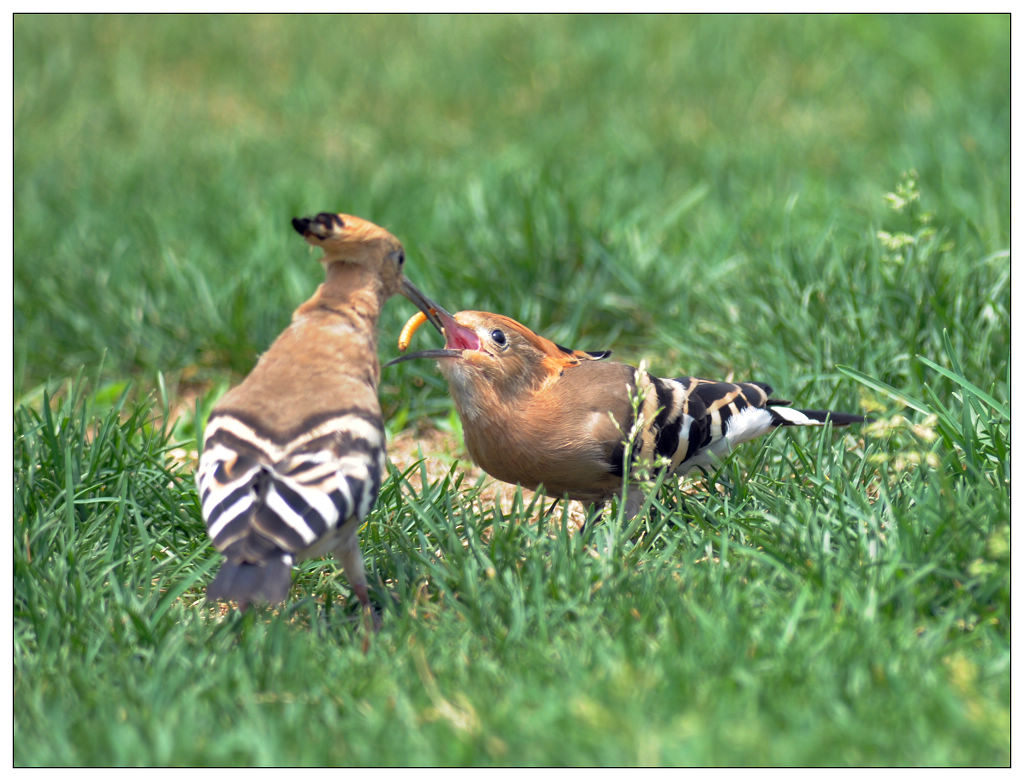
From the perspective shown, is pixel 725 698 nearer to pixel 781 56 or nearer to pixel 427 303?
pixel 427 303

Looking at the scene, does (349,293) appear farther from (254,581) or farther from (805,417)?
(805,417)

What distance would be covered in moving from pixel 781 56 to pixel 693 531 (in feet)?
19.1

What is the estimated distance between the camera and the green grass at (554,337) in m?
2.56

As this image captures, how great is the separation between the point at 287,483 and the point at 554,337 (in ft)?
7.91

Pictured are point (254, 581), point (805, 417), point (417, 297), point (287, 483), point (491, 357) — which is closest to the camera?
point (254, 581)

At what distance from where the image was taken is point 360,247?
11.9 feet

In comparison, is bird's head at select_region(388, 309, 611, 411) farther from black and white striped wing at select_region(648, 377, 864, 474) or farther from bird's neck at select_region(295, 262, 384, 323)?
black and white striped wing at select_region(648, 377, 864, 474)

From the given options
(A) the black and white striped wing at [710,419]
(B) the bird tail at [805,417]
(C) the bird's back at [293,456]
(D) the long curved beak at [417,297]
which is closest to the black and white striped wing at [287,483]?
(C) the bird's back at [293,456]

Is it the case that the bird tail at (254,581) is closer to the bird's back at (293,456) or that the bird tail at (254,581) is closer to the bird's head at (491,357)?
the bird's back at (293,456)

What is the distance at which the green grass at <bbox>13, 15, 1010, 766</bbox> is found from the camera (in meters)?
2.56

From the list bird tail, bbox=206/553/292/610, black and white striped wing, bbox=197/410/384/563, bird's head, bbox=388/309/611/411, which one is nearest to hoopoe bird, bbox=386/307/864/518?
bird's head, bbox=388/309/611/411

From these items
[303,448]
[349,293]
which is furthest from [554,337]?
[303,448]

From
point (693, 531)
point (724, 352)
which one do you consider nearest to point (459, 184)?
point (724, 352)

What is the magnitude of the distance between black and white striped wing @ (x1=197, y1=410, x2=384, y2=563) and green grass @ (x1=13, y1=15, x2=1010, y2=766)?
243mm
